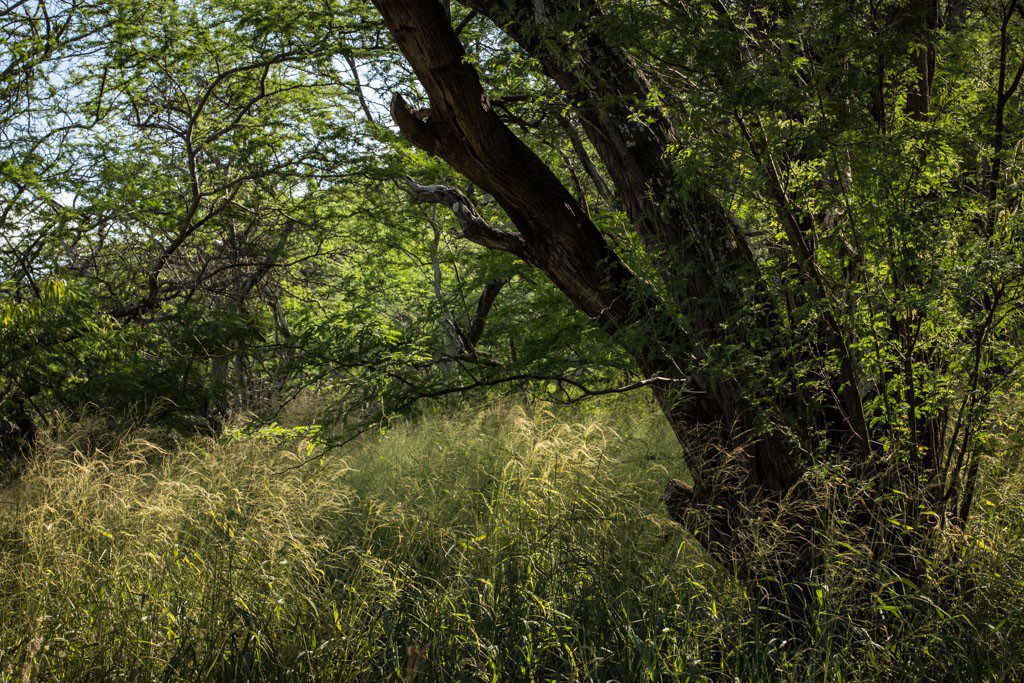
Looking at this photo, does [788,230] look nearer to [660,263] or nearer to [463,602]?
[660,263]

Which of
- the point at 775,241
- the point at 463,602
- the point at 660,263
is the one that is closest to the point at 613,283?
the point at 660,263

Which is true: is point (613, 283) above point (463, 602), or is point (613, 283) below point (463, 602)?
above

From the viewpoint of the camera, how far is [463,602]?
3.46 metres

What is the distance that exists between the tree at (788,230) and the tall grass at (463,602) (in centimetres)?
37

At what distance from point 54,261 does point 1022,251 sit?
9.70 metres

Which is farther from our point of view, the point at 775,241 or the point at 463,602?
the point at 775,241

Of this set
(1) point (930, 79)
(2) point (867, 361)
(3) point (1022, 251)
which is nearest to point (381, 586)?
(2) point (867, 361)

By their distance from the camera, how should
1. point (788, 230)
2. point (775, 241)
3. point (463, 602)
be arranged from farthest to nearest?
point (775, 241) < point (788, 230) < point (463, 602)

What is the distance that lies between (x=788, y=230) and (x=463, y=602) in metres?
2.38

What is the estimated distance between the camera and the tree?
3422mm

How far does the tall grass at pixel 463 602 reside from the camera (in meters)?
3.01

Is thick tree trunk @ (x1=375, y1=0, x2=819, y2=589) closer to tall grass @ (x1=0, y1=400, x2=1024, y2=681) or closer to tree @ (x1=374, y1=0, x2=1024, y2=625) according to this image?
tree @ (x1=374, y1=0, x2=1024, y2=625)

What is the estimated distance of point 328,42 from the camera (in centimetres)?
866

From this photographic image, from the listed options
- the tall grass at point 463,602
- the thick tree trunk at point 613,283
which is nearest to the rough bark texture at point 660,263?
the thick tree trunk at point 613,283
